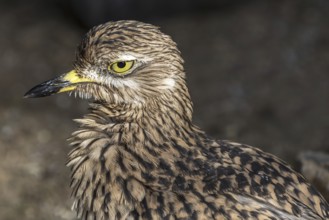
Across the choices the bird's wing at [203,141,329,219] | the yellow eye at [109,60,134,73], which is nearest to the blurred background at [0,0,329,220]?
the bird's wing at [203,141,329,219]

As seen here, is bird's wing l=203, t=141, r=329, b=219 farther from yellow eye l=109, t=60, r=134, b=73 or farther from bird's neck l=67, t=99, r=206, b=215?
yellow eye l=109, t=60, r=134, b=73

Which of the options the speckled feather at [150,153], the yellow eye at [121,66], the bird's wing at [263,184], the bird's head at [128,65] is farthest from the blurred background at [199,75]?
the yellow eye at [121,66]

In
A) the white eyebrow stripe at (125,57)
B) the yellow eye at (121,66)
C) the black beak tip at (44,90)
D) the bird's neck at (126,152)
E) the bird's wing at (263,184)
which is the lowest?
the bird's wing at (263,184)

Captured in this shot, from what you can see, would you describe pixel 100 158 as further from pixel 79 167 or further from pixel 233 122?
pixel 233 122

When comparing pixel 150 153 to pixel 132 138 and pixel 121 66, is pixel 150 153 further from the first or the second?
pixel 121 66

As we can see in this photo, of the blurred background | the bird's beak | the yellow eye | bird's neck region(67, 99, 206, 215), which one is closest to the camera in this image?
bird's neck region(67, 99, 206, 215)

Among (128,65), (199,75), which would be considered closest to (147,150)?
(128,65)

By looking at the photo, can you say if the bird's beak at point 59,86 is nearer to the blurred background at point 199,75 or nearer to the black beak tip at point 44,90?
the black beak tip at point 44,90

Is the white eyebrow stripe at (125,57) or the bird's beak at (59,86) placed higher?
the white eyebrow stripe at (125,57)

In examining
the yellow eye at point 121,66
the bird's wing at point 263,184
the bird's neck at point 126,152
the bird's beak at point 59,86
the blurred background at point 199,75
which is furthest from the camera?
the blurred background at point 199,75
